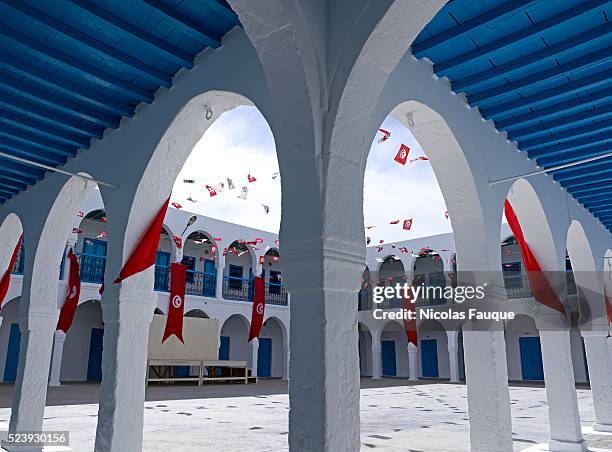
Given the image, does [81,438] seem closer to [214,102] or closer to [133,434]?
[133,434]

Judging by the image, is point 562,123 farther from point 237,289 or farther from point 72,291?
point 237,289

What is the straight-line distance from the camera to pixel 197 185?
9914 mm

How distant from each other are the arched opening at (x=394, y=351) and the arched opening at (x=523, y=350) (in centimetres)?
420

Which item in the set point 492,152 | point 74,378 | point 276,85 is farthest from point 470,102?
point 74,378

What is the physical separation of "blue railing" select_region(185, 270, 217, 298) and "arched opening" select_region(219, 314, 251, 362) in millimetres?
2087

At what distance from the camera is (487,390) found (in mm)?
3879

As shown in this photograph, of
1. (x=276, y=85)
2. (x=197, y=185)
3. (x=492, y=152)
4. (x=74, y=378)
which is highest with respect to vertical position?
(x=197, y=185)

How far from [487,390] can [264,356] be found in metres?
17.7

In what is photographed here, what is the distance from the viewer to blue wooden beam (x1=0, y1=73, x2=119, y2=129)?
164 inches

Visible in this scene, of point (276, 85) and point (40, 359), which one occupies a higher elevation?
point (276, 85)

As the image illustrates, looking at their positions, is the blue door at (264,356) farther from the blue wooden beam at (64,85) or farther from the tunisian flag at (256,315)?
the blue wooden beam at (64,85)

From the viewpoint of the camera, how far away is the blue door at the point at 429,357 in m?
20.4

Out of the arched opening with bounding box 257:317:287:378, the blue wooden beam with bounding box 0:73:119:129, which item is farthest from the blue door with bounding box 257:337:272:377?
the blue wooden beam with bounding box 0:73:119:129

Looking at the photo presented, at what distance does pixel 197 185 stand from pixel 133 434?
6.50m
